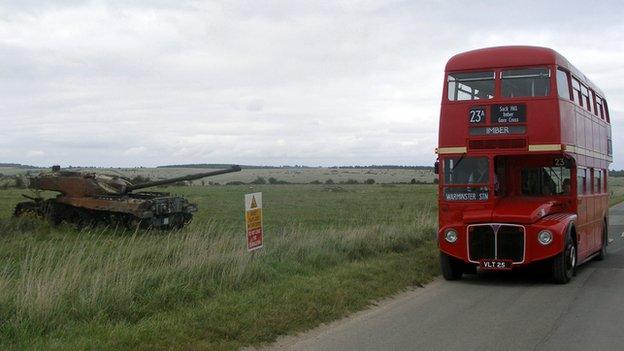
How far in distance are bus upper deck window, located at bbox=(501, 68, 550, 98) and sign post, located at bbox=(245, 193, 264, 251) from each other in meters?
4.86

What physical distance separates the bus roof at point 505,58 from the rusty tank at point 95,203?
10.6m

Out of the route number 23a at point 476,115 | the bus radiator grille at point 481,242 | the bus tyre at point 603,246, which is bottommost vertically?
the bus tyre at point 603,246

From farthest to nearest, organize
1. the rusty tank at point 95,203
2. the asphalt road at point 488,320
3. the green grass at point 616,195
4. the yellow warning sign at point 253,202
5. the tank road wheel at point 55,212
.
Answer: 1. the green grass at point 616,195
2. the tank road wheel at point 55,212
3. the rusty tank at point 95,203
4. the yellow warning sign at point 253,202
5. the asphalt road at point 488,320

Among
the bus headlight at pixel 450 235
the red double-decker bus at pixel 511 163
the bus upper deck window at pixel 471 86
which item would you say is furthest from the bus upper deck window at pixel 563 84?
the bus headlight at pixel 450 235

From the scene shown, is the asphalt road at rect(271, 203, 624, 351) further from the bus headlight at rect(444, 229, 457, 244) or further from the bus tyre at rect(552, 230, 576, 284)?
the bus headlight at rect(444, 229, 457, 244)

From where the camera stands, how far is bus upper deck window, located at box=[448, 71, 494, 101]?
491 inches

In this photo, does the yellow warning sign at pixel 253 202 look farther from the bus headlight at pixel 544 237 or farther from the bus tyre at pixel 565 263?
the bus tyre at pixel 565 263

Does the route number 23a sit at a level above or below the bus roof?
below

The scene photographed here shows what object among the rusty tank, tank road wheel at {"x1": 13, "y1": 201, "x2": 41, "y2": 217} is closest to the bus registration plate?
the rusty tank

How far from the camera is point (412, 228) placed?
17.6 metres

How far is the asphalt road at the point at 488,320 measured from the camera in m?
7.27

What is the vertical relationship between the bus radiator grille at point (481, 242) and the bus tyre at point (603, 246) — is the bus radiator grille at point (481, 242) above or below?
above

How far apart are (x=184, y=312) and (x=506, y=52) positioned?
313 inches

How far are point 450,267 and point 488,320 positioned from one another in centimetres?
356
